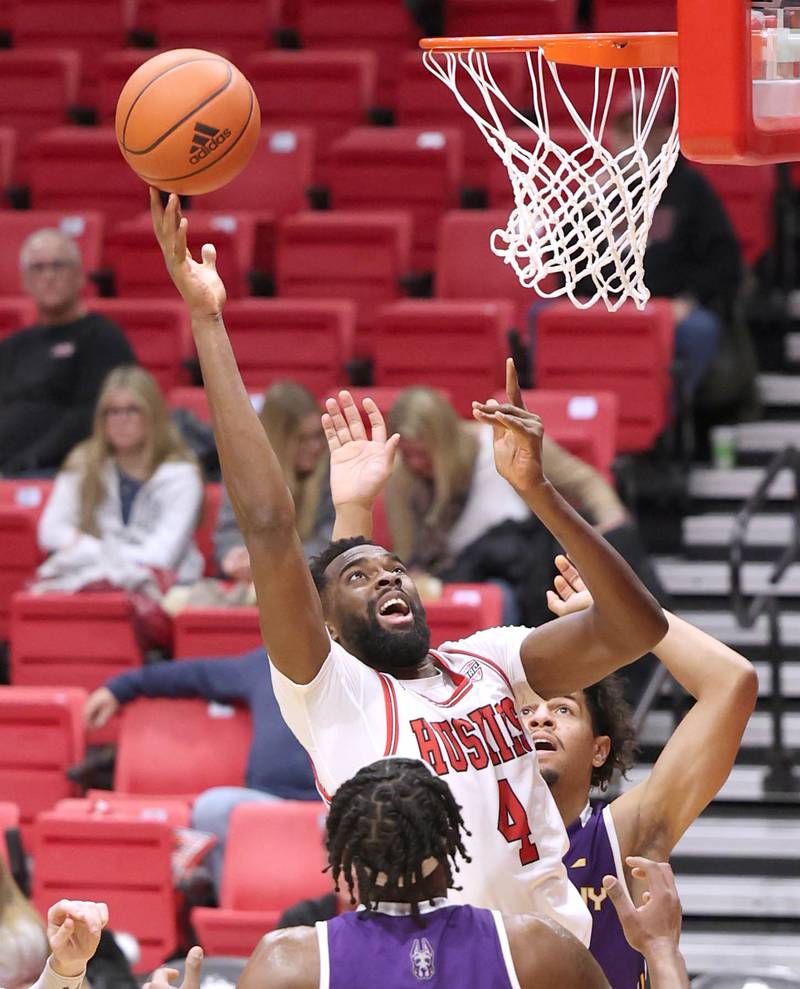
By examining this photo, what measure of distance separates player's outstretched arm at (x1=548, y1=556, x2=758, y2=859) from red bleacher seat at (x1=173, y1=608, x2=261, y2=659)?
276 centimetres

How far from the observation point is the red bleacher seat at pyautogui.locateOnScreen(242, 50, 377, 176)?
9.06 metres

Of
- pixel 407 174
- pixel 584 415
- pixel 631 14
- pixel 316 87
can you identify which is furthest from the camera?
pixel 316 87

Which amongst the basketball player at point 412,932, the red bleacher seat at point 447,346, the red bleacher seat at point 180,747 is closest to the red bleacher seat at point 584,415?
the red bleacher seat at point 447,346

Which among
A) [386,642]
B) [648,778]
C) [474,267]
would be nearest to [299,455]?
[474,267]

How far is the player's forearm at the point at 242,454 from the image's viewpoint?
10.5 ft

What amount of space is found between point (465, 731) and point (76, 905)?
2.32 feet

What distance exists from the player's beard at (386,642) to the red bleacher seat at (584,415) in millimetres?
3369

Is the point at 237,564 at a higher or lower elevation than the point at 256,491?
lower

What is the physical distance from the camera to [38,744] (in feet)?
20.7

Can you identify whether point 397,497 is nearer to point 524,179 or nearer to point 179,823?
point 179,823

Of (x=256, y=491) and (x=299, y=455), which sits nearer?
(x=256, y=491)

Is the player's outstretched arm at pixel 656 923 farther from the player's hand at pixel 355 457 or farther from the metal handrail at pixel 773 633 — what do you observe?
the metal handrail at pixel 773 633

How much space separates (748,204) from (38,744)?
388cm

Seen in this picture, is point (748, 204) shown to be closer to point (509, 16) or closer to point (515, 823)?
point (509, 16)
